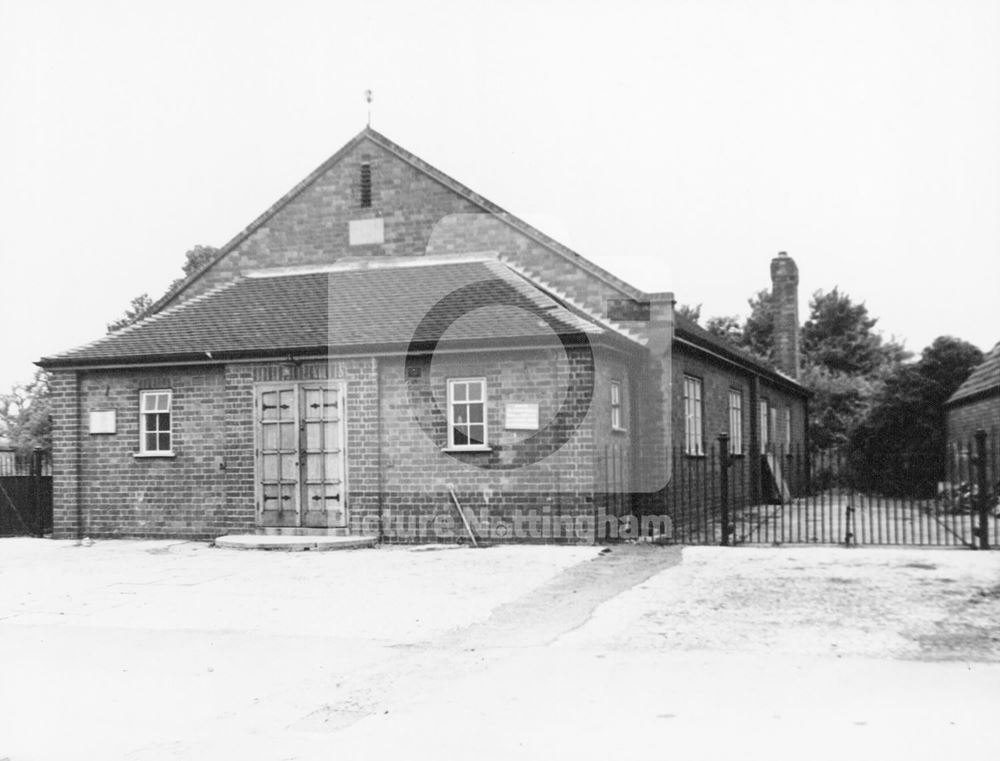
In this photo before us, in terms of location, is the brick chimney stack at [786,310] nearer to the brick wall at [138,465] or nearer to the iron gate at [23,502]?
the brick wall at [138,465]

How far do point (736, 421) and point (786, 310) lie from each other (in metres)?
11.1

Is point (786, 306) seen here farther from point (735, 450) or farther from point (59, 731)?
point (59, 731)

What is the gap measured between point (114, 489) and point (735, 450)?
45.8ft

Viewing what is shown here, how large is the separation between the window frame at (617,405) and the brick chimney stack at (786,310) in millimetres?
18505

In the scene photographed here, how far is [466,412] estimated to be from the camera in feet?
54.7

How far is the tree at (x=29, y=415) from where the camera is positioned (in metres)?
36.4

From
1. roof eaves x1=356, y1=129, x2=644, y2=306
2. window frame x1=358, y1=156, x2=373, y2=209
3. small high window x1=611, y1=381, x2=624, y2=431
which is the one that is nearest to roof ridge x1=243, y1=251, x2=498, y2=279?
roof eaves x1=356, y1=129, x2=644, y2=306

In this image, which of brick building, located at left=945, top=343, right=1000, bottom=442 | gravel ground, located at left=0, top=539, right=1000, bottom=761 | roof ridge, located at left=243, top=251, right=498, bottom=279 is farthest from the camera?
brick building, located at left=945, top=343, right=1000, bottom=442

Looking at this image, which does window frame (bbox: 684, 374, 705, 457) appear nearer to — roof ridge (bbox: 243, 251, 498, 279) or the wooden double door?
roof ridge (bbox: 243, 251, 498, 279)

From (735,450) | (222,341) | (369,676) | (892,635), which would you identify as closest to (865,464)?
(735,450)

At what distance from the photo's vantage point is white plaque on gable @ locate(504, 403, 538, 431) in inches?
637

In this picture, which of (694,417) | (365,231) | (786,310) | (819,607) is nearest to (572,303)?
(694,417)

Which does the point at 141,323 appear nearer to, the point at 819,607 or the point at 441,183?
the point at 441,183

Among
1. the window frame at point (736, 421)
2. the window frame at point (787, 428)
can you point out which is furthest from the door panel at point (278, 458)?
the window frame at point (787, 428)
